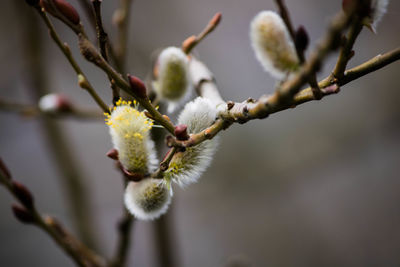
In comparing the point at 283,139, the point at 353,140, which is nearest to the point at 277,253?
the point at 283,139

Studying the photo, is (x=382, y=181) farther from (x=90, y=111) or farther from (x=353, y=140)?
(x=90, y=111)

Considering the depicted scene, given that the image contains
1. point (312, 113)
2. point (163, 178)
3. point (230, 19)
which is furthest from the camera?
point (230, 19)

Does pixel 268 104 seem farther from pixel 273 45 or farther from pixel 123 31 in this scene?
pixel 123 31

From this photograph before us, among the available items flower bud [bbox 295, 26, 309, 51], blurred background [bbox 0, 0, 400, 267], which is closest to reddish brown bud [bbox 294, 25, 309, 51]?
flower bud [bbox 295, 26, 309, 51]

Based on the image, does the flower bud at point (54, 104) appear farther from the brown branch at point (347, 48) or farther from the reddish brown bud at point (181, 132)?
the brown branch at point (347, 48)

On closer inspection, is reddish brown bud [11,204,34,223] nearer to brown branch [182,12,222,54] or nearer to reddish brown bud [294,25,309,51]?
brown branch [182,12,222,54]

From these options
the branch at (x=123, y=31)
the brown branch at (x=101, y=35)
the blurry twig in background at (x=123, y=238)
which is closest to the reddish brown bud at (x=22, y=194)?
the blurry twig in background at (x=123, y=238)
